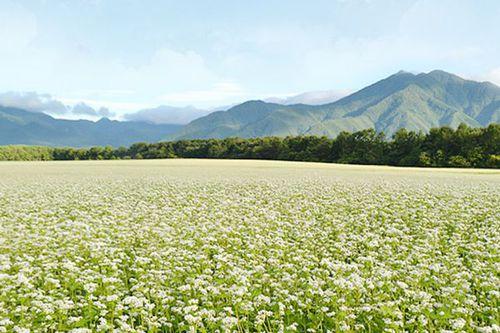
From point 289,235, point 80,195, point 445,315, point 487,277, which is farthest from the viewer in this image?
point 80,195

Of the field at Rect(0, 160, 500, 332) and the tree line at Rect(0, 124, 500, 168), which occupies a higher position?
the tree line at Rect(0, 124, 500, 168)

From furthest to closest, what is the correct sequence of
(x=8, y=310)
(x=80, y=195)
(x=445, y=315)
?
(x=80, y=195), (x=8, y=310), (x=445, y=315)

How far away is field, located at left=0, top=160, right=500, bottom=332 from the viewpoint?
735 centimetres

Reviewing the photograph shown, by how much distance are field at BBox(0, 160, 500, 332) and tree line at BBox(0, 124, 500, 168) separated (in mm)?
69060

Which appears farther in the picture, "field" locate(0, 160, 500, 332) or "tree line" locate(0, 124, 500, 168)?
"tree line" locate(0, 124, 500, 168)

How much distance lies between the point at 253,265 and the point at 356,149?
94.5 meters

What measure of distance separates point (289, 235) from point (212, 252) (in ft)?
9.85

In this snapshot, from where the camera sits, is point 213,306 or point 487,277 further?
point 487,277

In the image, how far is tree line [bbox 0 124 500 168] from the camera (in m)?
83.0

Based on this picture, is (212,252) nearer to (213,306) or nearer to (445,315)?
(213,306)

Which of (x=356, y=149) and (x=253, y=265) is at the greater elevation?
(x=356, y=149)

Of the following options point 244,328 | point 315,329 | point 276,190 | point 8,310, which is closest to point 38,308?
point 8,310

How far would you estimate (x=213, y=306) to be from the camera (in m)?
8.17

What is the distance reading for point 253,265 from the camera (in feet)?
34.0
